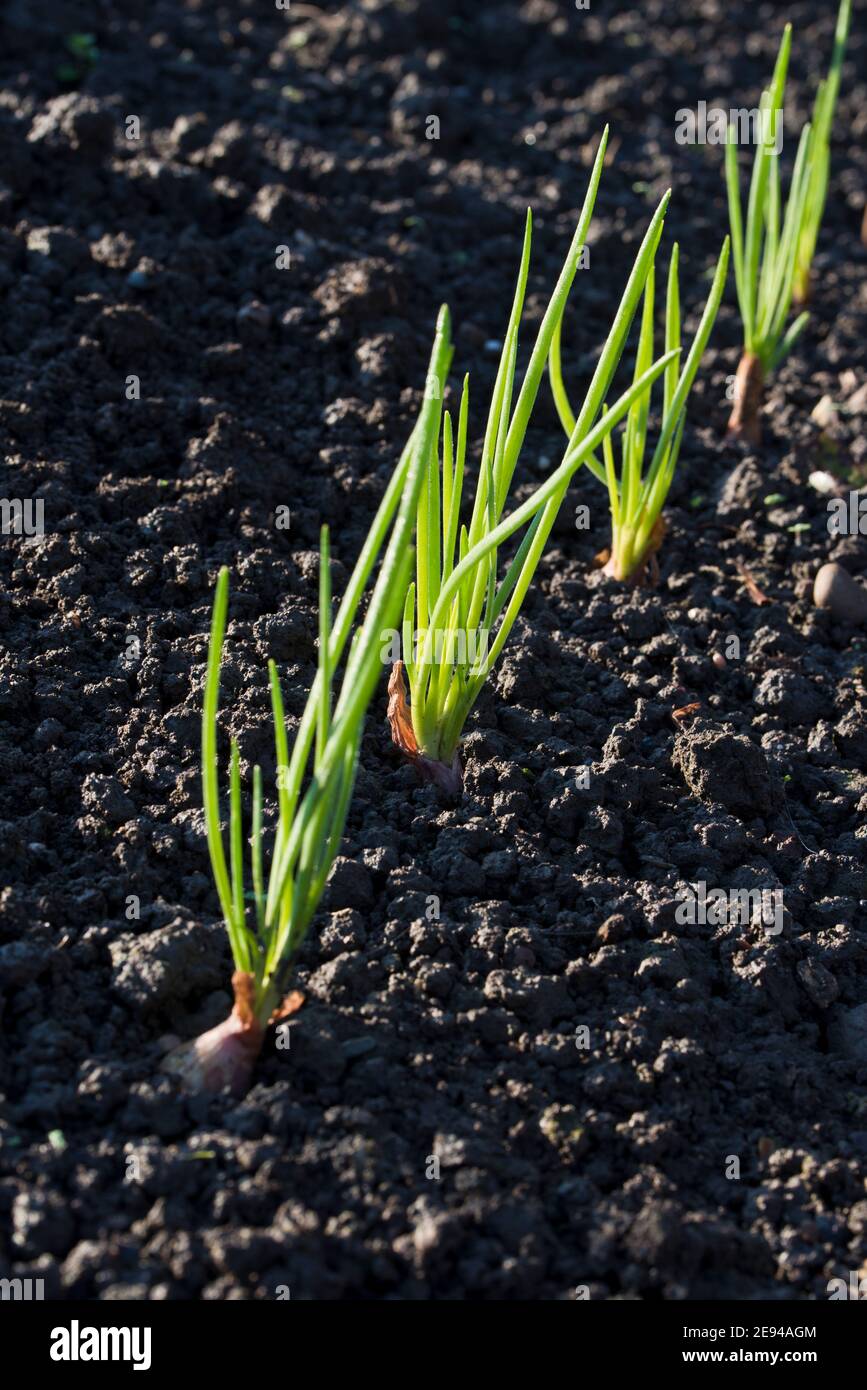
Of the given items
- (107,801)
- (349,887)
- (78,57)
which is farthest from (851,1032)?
(78,57)

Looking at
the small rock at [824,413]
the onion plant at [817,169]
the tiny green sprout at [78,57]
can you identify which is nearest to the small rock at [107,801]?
the small rock at [824,413]

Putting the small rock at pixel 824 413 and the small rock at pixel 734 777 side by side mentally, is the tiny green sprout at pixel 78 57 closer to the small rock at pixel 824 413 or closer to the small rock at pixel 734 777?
the small rock at pixel 824 413

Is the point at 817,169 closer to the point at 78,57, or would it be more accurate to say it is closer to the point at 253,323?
the point at 253,323

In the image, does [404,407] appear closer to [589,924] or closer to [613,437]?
[613,437]

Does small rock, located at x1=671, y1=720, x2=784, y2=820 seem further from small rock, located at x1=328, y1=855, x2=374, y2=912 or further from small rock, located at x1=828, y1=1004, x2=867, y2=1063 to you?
small rock, located at x1=328, y1=855, x2=374, y2=912

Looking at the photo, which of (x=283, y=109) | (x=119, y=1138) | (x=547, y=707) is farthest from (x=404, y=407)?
(x=119, y=1138)
